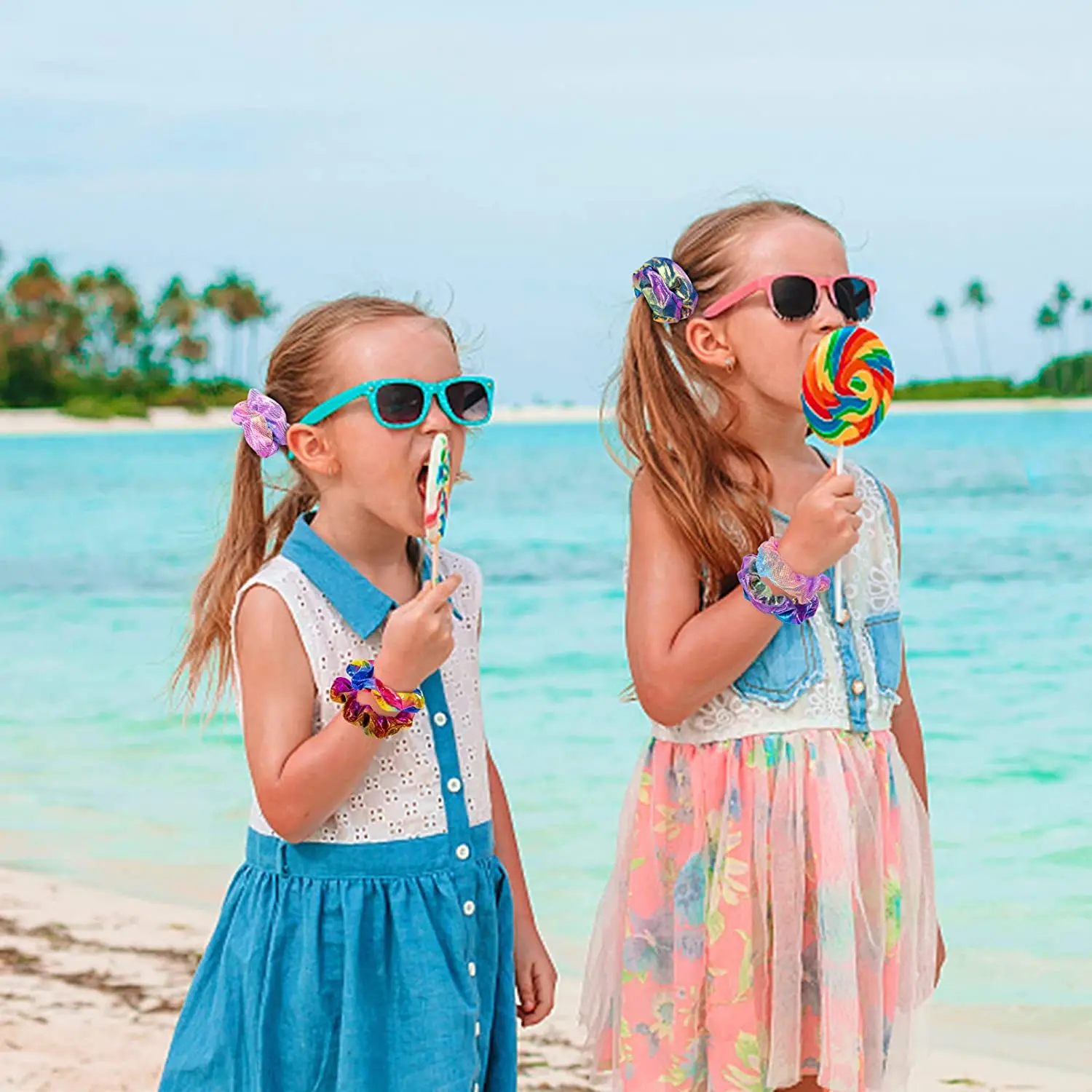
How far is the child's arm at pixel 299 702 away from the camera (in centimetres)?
220

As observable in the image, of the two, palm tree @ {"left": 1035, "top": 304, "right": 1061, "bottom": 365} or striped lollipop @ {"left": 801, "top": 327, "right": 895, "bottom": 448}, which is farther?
palm tree @ {"left": 1035, "top": 304, "right": 1061, "bottom": 365}

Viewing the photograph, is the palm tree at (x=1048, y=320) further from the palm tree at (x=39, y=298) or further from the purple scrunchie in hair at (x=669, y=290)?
the purple scrunchie in hair at (x=669, y=290)

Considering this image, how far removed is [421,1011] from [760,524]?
0.89 meters

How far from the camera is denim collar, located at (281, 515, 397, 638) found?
7.84 feet

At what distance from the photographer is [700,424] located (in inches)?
105

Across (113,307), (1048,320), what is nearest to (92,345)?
(113,307)

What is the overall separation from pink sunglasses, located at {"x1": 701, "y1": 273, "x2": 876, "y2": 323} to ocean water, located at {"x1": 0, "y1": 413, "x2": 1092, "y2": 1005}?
872mm

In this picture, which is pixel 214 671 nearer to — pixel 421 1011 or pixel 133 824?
pixel 421 1011

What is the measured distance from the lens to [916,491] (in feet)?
79.6

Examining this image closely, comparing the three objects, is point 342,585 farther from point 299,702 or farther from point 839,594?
point 839,594

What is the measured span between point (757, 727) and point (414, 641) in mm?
636

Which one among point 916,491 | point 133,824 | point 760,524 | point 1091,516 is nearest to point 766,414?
point 760,524

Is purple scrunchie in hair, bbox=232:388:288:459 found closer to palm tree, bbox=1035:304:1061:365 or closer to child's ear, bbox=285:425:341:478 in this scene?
child's ear, bbox=285:425:341:478

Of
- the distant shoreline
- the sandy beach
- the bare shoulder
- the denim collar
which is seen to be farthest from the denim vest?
the distant shoreline
